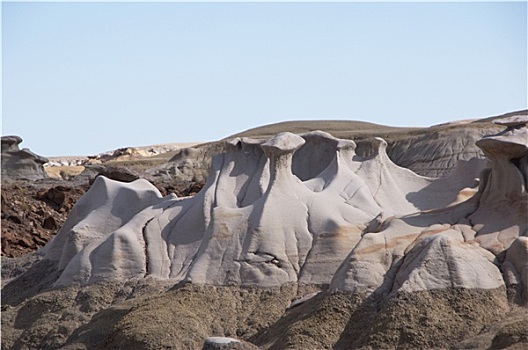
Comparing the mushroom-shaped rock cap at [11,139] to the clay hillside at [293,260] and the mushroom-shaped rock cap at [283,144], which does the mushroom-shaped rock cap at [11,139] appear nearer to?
the clay hillside at [293,260]

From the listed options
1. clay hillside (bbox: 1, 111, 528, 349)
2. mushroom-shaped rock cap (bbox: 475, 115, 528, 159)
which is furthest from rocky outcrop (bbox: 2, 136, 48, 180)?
mushroom-shaped rock cap (bbox: 475, 115, 528, 159)

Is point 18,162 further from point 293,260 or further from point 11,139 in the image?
point 293,260

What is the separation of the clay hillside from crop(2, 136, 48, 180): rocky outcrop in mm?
36258

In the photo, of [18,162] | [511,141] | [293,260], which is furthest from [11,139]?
[511,141]

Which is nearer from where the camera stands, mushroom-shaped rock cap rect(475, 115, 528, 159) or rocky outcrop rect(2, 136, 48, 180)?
mushroom-shaped rock cap rect(475, 115, 528, 159)

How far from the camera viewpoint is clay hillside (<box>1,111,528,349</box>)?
23.9m

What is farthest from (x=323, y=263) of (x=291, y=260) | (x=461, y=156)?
(x=461, y=156)

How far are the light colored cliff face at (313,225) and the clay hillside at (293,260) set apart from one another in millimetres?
39

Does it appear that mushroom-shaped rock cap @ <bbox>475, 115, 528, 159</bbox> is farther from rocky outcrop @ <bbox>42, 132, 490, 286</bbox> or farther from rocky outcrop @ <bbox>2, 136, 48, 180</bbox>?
rocky outcrop @ <bbox>2, 136, 48, 180</bbox>

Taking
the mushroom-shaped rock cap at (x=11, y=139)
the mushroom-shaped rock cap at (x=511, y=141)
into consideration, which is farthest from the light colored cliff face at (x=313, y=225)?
the mushroom-shaped rock cap at (x=11, y=139)

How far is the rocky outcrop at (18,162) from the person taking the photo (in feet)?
237

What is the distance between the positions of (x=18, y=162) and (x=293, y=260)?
4595 cm

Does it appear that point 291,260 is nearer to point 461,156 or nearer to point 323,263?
point 323,263

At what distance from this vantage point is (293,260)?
29594 millimetres
